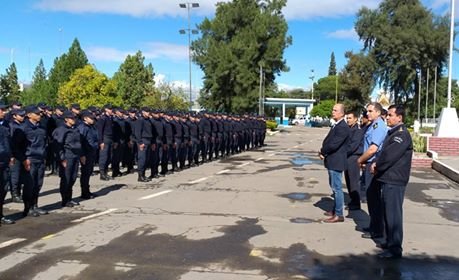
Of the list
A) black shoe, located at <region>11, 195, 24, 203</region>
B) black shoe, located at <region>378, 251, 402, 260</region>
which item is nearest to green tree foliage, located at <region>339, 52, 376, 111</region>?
black shoe, located at <region>11, 195, 24, 203</region>

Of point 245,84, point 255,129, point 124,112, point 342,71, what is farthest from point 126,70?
point 124,112

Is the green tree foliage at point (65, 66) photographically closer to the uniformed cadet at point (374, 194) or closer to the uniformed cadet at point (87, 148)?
the uniformed cadet at point (87, 148)

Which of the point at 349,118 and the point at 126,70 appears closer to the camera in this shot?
the point at 349,118

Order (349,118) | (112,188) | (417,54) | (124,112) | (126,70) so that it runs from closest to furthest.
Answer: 1. (349,118)
2. (112,188)
3. (124,112)
4. (417,54)
5. (126,70)

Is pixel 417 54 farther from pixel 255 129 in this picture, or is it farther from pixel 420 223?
pixel 420 223

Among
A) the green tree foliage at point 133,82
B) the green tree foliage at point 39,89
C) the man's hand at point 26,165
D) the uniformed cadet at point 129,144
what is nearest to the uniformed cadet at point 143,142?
the uniformed cadet at point 129,144

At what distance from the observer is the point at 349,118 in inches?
417

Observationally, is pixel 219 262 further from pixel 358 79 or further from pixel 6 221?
pixel 358 79

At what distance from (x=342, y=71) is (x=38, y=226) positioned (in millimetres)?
75499

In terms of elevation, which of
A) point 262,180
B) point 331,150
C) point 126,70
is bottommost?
point 262,180

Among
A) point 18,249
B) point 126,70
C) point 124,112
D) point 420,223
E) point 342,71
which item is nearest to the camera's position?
point 18,249

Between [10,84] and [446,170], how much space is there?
80.8m

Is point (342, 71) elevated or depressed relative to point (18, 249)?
elevated

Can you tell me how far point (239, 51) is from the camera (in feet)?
208
